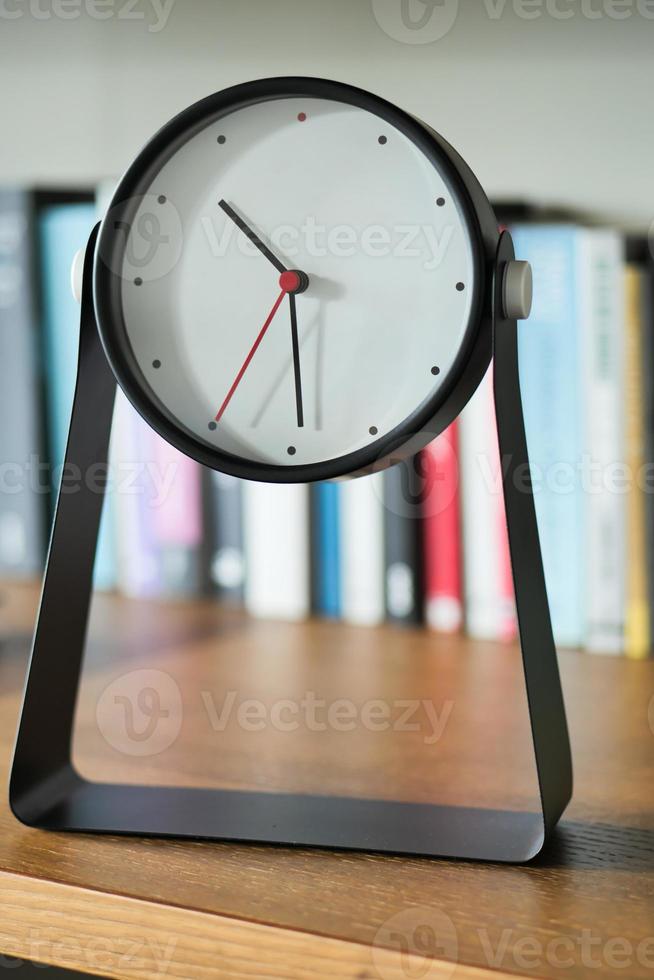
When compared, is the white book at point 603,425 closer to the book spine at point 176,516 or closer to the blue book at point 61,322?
the book spine at point 176,516

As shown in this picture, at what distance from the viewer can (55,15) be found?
1.10 meters

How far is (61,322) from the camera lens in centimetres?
107

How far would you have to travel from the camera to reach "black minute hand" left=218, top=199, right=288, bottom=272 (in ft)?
1.78

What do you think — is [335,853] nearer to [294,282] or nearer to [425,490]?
[294,282]

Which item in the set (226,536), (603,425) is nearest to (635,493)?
(603,425)

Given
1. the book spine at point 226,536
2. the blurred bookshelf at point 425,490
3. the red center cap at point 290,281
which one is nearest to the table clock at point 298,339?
the red center cap at point 290,281

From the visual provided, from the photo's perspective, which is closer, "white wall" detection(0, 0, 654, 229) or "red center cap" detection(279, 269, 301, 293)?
"red center cap" detection(279, 269, 301, 293)

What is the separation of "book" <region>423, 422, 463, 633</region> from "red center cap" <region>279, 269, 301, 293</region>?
1.30ft

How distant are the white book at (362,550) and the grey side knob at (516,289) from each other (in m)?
0.43

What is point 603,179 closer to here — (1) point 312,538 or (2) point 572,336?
(2) point 572,336

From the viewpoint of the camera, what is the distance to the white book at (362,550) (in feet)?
3.07

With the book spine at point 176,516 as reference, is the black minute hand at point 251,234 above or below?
above

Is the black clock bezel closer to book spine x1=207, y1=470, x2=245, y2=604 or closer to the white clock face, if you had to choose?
the white clock face

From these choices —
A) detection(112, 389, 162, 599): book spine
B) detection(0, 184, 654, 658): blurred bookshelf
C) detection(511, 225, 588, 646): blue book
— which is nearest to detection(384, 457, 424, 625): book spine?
detection(0, 184, 654, 658): blurred bookshelf
